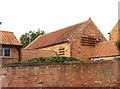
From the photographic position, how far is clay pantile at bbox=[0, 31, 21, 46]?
3042 cm

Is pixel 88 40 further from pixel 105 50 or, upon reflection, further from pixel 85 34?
pixel 105 50

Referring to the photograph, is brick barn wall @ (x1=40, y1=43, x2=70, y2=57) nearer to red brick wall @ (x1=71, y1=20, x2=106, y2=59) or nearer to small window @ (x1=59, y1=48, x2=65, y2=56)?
small window @ (x1=59, y1=48, x2=65, y2=56)

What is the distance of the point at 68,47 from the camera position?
119ft

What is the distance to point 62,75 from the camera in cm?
1777

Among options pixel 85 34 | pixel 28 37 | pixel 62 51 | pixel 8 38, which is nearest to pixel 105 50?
pixel 85 34

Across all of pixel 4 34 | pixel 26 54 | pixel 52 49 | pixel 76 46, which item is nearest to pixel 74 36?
pixel 76 46

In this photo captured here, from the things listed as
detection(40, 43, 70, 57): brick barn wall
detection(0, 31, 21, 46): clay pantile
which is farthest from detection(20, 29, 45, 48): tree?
detection(0, 31, 21, 46): clay pantile

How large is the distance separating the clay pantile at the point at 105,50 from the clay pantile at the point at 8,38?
11.3 metres

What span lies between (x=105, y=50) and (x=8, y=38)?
13007 mm

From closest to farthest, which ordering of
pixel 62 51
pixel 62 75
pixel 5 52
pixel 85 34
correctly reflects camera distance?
pixel 62 75, pixel 5 52, pixel 62 51, pixel 85 34

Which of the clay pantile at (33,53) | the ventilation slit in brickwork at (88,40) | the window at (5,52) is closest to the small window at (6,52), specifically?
the window at (5,52)

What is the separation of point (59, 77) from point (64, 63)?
0.97 metres

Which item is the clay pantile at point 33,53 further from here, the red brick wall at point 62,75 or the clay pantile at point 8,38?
the red brick wall at point 62,75

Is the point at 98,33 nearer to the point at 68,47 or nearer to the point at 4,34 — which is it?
the point at 68,47
